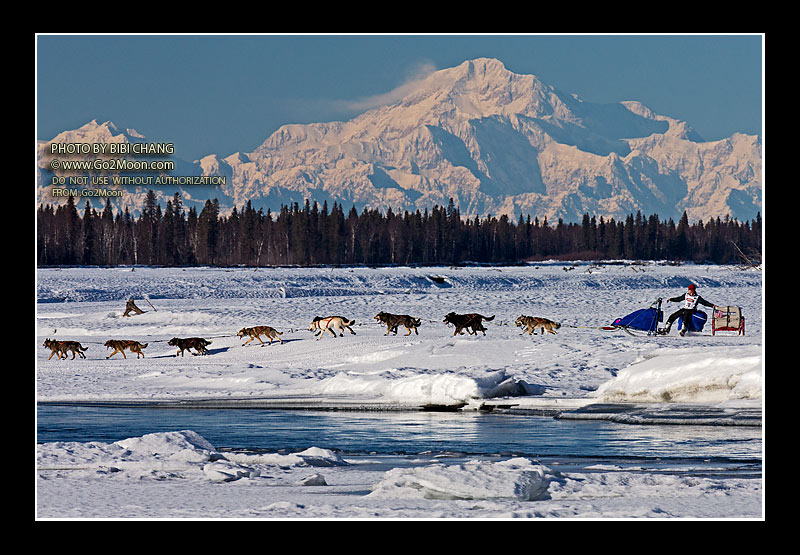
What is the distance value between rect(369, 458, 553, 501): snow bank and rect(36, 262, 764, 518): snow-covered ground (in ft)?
0.07

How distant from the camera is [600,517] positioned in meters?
9.09

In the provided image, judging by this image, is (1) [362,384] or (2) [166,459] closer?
(2) [166,459]

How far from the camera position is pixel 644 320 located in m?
27.8

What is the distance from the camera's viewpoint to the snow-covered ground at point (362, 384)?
9844mm

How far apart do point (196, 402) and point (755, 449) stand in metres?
11.0

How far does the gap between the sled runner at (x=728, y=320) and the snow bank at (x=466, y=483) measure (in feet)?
60.3

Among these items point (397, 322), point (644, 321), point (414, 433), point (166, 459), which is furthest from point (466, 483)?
point (397, 322)

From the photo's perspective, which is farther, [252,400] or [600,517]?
[252,400]

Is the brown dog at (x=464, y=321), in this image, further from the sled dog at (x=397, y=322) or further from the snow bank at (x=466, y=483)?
the snow bank at (x=466, y=483)

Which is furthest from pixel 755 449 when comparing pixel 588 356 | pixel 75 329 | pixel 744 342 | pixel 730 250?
pixel 730 250

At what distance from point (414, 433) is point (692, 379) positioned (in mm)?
5150

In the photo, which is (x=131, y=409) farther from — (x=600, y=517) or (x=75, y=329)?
(x=75, y=329)

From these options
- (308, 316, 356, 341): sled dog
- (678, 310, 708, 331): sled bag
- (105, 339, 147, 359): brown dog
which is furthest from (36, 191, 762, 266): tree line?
(678, 310, 708, 331): sled bag

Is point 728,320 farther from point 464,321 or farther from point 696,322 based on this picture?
point 464,321
